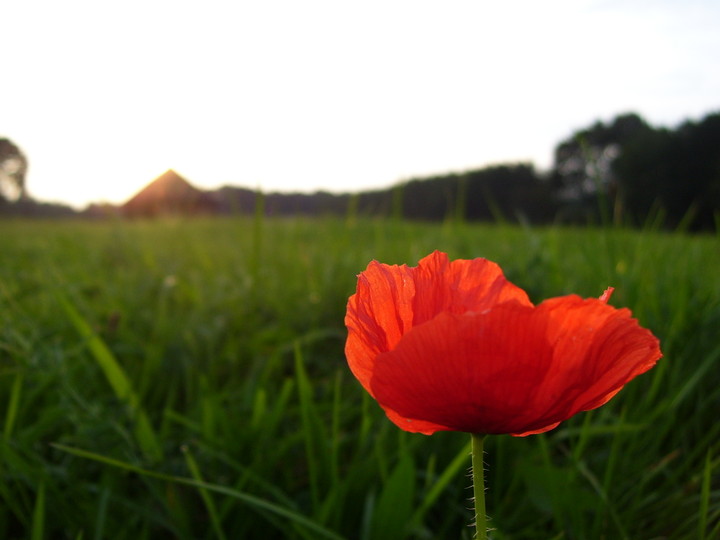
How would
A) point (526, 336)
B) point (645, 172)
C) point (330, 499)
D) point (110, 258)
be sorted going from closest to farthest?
point (526, 336) < point (330, 499) < point (110, 258) < point (645, 172)

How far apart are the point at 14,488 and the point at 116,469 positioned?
0.61 feet

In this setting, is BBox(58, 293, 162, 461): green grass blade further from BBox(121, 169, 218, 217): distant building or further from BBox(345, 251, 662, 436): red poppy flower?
BBox(121, 169, 218, 217): distant building

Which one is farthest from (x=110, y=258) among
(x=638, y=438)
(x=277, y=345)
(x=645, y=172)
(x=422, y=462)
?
(x=645, y=172)

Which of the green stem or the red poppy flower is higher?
the red poppy flower

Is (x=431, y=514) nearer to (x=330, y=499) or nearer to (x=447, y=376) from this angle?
(x=330, y=499)

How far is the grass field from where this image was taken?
3.20ft

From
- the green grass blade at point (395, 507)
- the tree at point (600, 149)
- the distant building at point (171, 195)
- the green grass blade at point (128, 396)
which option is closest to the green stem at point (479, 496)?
the green grass blade at point (395, 507)

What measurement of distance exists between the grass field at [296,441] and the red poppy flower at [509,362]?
1.14ft

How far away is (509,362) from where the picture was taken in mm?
440

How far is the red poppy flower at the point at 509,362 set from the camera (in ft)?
1.40

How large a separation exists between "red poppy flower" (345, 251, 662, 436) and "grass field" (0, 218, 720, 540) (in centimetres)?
35

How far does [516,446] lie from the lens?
122 centimetres

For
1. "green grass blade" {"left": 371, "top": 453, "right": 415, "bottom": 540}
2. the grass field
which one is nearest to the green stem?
the grass field

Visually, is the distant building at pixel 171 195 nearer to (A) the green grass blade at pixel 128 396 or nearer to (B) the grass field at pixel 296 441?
A: (B) the grass field at pixel 296 441
